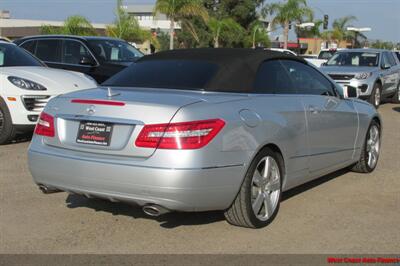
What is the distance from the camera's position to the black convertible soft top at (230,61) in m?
5.10

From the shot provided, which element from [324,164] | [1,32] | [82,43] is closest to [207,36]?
[1,32]

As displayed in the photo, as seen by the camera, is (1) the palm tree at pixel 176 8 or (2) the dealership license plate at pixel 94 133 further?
(1) the palm tree at pixel 176 8

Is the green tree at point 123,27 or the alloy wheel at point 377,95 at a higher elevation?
the green tree at point 123,27

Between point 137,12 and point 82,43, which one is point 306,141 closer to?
point 82,43

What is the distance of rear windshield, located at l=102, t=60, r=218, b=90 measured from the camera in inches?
203

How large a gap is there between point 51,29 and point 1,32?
19429 mm

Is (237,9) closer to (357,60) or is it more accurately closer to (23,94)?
(357,60)

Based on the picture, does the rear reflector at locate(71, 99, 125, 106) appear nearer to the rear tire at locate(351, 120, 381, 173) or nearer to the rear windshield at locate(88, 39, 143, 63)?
the rear tire at locate(351, 120, 381, 173)

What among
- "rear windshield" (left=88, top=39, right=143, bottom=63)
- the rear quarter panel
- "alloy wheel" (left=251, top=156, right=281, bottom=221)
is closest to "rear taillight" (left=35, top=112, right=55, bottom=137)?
the rear quarter panel

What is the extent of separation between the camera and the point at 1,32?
171ft

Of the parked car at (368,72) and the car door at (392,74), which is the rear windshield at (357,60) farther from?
the car door at (392,74)

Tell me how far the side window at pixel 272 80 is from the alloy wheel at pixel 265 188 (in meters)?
0.70

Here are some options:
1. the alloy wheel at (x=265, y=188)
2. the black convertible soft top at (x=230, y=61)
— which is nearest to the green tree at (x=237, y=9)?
the black convertible soft top at (x=230, y=61)

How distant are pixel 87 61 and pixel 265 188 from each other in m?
7.88
